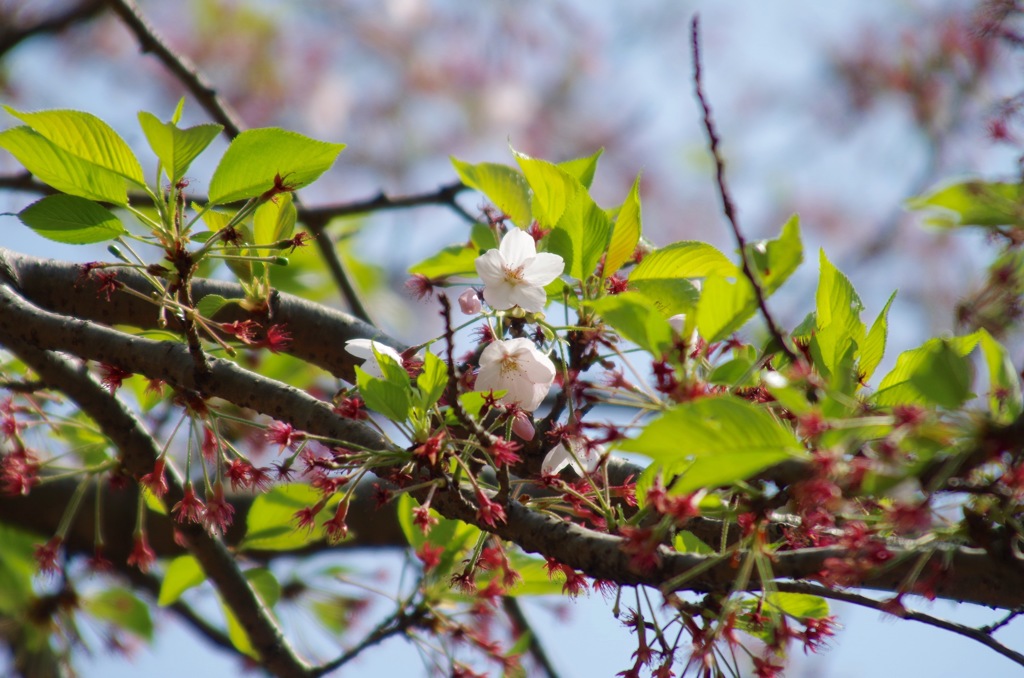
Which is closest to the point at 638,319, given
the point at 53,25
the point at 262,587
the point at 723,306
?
the point at 723,306

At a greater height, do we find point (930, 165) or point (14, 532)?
point (930, 165)

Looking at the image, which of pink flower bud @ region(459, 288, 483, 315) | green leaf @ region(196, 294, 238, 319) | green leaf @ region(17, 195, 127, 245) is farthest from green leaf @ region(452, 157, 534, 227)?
green leaf @ region(17, 195, 127, 245)

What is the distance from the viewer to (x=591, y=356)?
A: 132cm

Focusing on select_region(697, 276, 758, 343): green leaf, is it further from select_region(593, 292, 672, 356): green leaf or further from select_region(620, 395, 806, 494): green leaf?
select_region(620, 395, 806, 494): green leaf

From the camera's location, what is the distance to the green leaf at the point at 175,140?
117cm

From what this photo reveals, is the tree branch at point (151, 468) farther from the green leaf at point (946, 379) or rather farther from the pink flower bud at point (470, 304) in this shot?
the green leaf at point (946, 379)

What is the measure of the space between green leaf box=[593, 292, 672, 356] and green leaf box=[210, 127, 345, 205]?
1.57 ft

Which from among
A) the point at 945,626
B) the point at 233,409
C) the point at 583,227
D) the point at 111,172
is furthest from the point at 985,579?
the point at 233,409

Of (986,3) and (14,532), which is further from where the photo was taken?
(14,532)

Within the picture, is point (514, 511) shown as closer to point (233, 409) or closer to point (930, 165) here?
point (233, 409)

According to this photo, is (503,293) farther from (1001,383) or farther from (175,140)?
(1001,383)

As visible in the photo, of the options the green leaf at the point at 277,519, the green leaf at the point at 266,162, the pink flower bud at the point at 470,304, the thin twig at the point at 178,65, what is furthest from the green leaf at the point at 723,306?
the thin twig at the point at 178,65

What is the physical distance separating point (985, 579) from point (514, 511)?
1.85ft

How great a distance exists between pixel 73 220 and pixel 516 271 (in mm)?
652
